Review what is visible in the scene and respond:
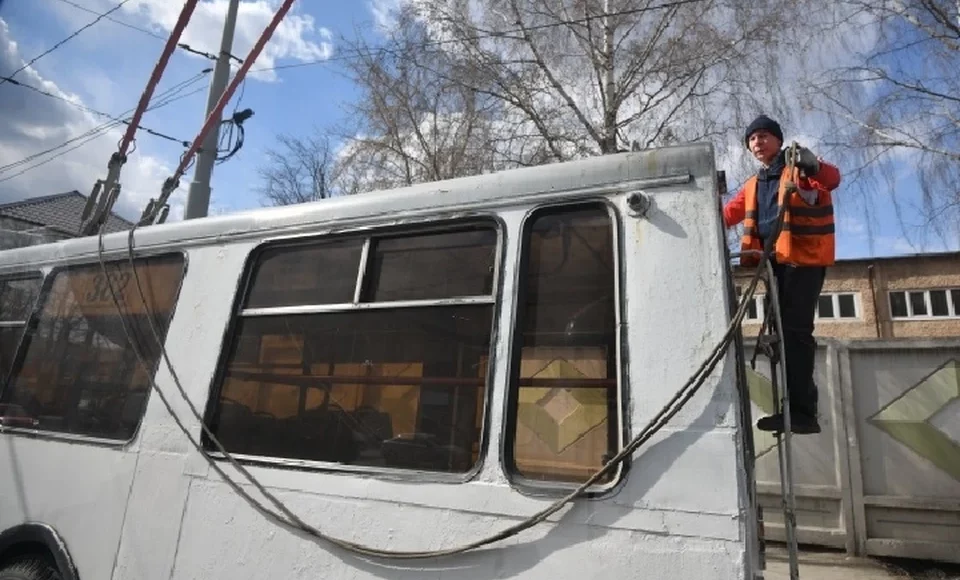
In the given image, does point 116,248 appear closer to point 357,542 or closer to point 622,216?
point 357,542

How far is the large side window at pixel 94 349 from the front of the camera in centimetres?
324

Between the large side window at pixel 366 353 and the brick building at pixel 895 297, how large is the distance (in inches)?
824

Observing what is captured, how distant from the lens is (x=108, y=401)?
3318mm

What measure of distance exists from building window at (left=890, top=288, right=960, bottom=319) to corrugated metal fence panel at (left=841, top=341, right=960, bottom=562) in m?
16.9

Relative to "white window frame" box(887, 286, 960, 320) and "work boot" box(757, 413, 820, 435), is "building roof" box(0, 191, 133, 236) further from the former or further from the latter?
"white window frame" box(887, 286, 960, 320)

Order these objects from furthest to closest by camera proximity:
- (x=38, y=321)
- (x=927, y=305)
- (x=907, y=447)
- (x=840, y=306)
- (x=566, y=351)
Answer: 1. (x=840, y=306)
2. (x=927, y=305)
3. (x=907, y=447)
4. (x=38, y=321)
5. (x=566, y=351)

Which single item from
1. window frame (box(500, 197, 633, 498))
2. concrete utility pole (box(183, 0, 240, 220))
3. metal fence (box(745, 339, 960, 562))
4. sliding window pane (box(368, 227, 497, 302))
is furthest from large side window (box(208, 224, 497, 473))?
concrete utility pole (box(183, 0, 240, 220))

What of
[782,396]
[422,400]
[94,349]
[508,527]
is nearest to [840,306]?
[782,396]

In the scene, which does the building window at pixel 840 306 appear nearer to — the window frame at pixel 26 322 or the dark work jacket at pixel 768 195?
the dark work jacket at pixel 768 195

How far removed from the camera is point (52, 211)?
24.9 m

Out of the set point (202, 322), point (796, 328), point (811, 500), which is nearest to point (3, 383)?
point (202, 322)

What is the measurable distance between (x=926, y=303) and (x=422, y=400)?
76.0 feet

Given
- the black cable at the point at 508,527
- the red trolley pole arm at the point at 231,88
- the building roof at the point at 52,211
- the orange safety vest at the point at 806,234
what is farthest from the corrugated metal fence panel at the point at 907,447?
the building roof at the point at 52,211

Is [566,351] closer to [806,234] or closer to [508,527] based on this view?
[508,527]
